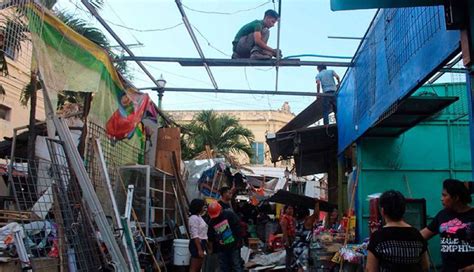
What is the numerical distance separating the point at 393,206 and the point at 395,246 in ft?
0.88

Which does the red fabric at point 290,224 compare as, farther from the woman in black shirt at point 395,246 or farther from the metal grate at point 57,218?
the woman in black shirt at point 395,246

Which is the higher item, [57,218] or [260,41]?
[260,41]

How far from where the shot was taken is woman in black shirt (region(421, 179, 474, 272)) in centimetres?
350

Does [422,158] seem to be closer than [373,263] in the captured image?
No

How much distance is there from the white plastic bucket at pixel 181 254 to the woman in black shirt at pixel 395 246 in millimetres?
6306

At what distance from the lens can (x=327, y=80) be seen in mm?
10320

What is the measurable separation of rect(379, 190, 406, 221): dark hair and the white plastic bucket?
641 cm

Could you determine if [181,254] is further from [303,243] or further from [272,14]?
[272,14]

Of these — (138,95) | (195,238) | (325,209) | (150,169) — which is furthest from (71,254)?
(325,209)

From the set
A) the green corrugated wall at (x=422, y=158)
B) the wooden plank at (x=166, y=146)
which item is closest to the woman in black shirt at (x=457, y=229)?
the green corrugated wall at (x=422, y=158)

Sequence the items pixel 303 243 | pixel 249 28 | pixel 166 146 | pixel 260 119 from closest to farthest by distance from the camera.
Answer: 1. pixel 249 28
2. pixel 303 243
3. pixel 166 146
4. pixel 260 119

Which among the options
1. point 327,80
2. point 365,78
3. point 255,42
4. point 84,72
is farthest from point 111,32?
point 327,80

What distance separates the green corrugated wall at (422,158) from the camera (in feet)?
23.5

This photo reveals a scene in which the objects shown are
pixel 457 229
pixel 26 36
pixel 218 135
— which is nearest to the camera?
pixel 457 229
